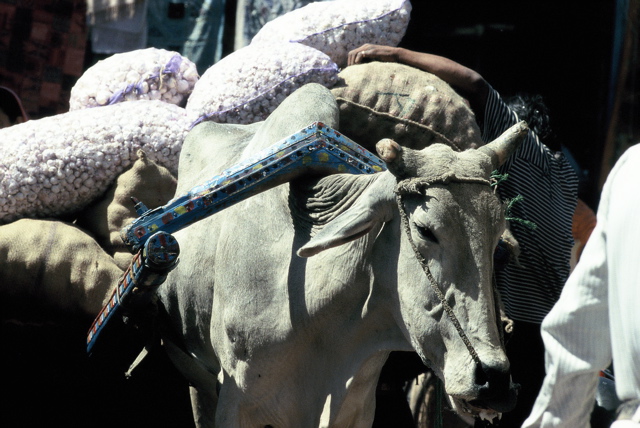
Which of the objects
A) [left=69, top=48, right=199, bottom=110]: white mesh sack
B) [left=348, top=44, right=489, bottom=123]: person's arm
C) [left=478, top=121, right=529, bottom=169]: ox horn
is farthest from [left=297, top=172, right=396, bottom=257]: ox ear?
[left=69, top=48, right=199, bottom=110]: white mesh sack

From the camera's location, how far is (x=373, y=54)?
3652 millimetres

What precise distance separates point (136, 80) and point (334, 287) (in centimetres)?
177

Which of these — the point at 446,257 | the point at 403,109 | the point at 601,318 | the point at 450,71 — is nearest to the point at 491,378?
the point at 446,257

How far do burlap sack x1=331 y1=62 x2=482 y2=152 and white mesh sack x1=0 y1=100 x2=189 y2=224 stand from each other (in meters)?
0.81

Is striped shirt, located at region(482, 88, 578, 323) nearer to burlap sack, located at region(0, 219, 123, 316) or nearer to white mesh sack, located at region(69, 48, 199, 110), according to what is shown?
white mesh sack, located at region(69, 48, 199, 110)

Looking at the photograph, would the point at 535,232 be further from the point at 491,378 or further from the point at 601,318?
the point at 601,318

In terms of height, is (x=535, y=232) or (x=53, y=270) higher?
(x=535, y=232)

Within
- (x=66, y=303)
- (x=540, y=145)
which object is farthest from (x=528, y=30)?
(x=66, y=303)

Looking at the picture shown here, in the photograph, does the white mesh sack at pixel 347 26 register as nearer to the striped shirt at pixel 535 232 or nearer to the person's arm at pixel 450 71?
the person's arm at pixel 450 71

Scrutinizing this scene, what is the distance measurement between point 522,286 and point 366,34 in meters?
1.33

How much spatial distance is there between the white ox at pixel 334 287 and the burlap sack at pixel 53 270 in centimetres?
27

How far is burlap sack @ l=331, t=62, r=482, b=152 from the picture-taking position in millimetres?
3344

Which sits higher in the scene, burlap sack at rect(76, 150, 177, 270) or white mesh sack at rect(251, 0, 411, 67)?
white mesh sack at rect(251, 0, 411, 67)

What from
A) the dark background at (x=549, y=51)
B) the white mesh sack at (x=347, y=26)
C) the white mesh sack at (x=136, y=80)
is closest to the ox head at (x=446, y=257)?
the white mesh sack at (x=347, y=26)
